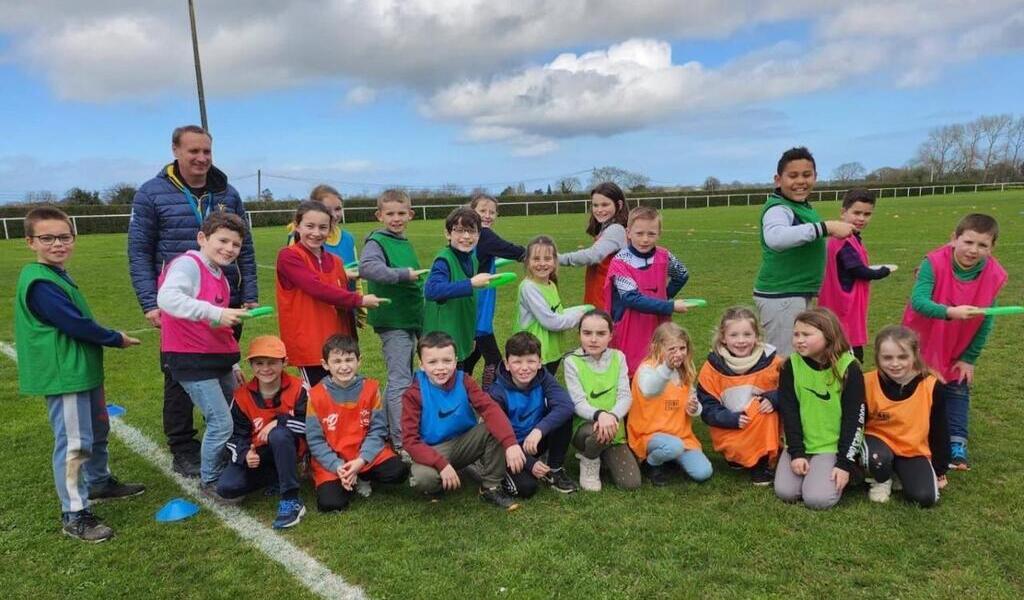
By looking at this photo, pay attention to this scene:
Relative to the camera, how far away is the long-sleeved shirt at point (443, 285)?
13.9 ft

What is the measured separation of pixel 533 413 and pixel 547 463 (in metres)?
0.33

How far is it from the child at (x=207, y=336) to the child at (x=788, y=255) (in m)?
3.25

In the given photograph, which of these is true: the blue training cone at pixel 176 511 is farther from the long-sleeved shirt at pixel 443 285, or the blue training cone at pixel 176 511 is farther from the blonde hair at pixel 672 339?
the blonde hair at pixel 672 339

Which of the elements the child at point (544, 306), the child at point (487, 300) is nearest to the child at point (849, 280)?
the child at point (544, 306)

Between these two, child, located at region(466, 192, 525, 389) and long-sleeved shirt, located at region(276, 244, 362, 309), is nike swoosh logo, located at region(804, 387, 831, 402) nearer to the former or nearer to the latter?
child, located at region(466, 192, 525, 389)

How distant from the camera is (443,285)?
4285 mm

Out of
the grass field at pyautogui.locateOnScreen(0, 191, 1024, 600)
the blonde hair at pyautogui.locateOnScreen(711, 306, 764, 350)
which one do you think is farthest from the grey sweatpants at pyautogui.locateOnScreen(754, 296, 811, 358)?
the grass field at pyautogui.locateOnScreen(0, 191, 1024, 600)

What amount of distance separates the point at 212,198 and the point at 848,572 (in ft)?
13.5

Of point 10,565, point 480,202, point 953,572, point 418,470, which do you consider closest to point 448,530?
point 418,470

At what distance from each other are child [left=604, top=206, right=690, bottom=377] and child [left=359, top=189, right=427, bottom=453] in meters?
1.36

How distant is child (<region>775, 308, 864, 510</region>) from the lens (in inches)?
149

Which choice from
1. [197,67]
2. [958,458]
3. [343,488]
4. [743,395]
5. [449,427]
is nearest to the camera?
[343,488]

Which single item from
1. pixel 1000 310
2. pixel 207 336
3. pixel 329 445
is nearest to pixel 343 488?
pixel 329 445

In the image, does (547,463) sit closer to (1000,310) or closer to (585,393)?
(585,393)
